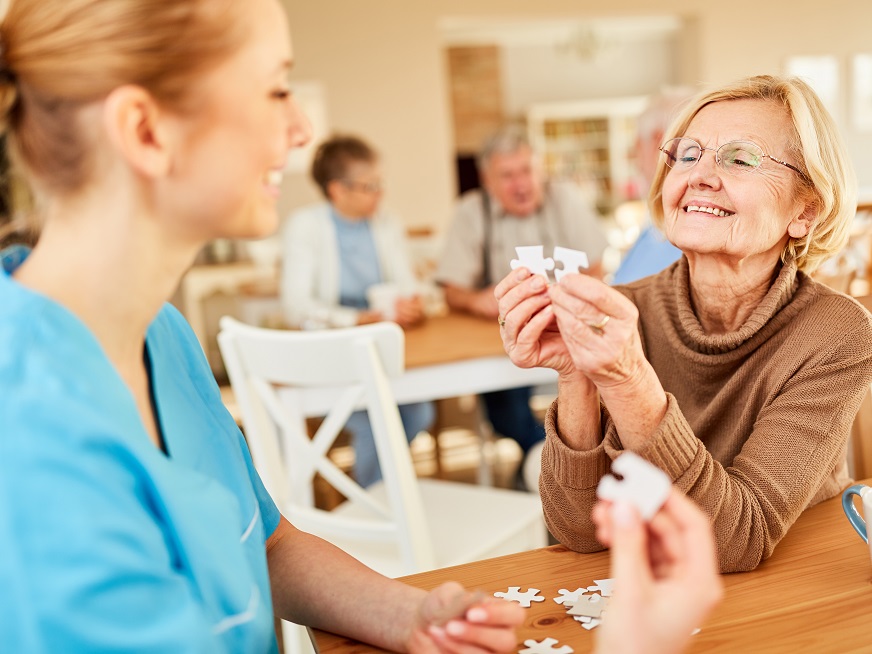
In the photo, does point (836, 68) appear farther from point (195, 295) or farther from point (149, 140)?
point (149, 140)

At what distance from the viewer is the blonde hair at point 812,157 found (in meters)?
1.27

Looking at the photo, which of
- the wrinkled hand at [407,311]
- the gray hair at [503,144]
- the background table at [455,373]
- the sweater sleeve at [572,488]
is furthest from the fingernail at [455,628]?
the gray hair at [503,144]

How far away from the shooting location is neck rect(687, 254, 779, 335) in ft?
4.34

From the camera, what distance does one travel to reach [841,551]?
1055mm

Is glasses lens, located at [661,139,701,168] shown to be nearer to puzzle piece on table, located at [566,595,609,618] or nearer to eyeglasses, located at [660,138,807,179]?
eyeglasses, located at [660,138,807,179]

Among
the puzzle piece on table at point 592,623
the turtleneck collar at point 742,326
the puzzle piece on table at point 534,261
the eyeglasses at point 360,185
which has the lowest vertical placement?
the puzzle piece on table at point 592,623

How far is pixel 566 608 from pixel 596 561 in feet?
0.46

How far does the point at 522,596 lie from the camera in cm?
98

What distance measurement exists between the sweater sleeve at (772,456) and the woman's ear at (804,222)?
8.2 inches

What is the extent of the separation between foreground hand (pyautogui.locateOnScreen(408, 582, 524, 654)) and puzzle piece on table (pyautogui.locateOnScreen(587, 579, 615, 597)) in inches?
6.7

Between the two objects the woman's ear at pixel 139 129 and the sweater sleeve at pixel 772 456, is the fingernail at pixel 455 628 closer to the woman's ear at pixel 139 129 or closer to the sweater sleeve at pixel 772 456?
the sweater sleeve at pixel 772 456

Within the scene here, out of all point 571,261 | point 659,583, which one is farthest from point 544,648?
point 571,261

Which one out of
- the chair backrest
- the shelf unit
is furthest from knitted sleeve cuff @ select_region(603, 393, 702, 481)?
the shelf unit

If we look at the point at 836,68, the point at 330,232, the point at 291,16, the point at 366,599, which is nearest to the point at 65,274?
the point at 366,599
